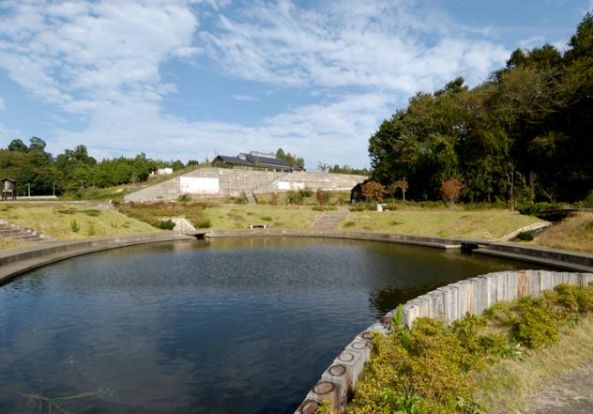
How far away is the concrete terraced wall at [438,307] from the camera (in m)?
5.21

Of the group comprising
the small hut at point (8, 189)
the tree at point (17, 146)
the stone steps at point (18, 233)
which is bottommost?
the stone steps at point (18, 233)

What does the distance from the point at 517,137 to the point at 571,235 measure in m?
21.4

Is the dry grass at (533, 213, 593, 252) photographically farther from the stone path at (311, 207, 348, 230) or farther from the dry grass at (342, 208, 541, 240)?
the stone path at (311, 207, 348, 230)

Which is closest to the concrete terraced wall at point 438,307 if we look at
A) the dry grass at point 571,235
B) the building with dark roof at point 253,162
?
the dry grass at point 571,235

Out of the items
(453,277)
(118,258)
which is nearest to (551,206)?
(453,277)

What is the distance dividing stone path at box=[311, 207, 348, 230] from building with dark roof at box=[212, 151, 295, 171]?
106 feet

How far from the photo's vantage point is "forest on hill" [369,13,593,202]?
3566cm

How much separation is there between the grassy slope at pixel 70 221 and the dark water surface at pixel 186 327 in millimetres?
9811

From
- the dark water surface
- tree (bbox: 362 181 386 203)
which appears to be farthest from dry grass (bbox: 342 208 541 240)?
the dark water surface

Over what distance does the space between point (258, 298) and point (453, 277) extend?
872 centimetres

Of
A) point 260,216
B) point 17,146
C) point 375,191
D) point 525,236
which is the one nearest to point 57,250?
point 260,216

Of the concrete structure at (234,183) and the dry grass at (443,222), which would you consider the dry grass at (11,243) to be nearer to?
the dry grass at (443,222)

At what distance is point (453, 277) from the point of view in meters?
16.6

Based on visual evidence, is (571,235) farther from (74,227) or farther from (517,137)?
(74,227)
